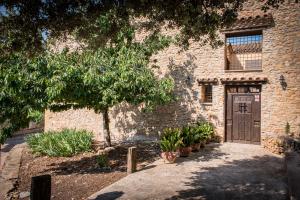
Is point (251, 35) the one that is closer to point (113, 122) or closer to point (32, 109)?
point (113, 122)

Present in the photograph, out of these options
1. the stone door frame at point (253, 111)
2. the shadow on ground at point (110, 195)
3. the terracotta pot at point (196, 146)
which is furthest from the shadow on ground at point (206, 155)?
the shadow on ground at point (110, 195)

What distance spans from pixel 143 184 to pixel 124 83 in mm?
3493

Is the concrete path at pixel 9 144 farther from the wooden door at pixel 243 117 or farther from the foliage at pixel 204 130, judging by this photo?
the wooden door at pixel 243 117

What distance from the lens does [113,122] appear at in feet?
51.6

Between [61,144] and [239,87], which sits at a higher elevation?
[239,87]

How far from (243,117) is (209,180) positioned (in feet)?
19.2

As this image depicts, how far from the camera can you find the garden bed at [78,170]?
7533mm

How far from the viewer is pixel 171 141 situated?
9.73 m

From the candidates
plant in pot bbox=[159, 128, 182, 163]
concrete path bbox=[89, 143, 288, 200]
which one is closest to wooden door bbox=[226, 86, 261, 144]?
concrete path bbox=[89, 143, 288, 200]

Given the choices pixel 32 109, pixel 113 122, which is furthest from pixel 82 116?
pixel 32 109

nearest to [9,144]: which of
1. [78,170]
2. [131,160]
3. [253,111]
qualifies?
[78,170]

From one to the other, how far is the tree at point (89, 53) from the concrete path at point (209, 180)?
2809mm

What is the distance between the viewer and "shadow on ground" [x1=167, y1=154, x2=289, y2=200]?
643 cm

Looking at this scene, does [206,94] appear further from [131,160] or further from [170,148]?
[131,160]
